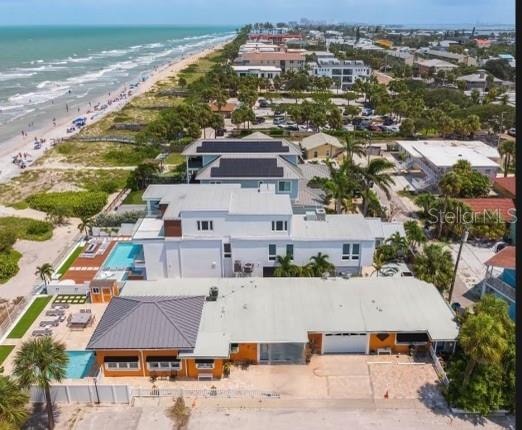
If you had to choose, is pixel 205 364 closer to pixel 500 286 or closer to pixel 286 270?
pixel 286 270

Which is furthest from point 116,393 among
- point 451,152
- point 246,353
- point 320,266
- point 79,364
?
point 451,152

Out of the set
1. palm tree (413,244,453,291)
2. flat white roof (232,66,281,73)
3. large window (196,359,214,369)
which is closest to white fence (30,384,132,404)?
large window (196,359,214,369)

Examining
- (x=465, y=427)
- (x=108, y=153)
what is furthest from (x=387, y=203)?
(x=108, y=153)

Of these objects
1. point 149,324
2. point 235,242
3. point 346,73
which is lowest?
point 149,324

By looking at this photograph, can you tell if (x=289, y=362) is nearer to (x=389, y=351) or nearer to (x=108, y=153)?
(x=389, y=351)

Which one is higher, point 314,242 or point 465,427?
point 314,242

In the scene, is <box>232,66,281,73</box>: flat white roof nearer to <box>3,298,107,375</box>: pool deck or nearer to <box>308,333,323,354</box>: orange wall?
<box>3,298,107,375</box>: pool deck
